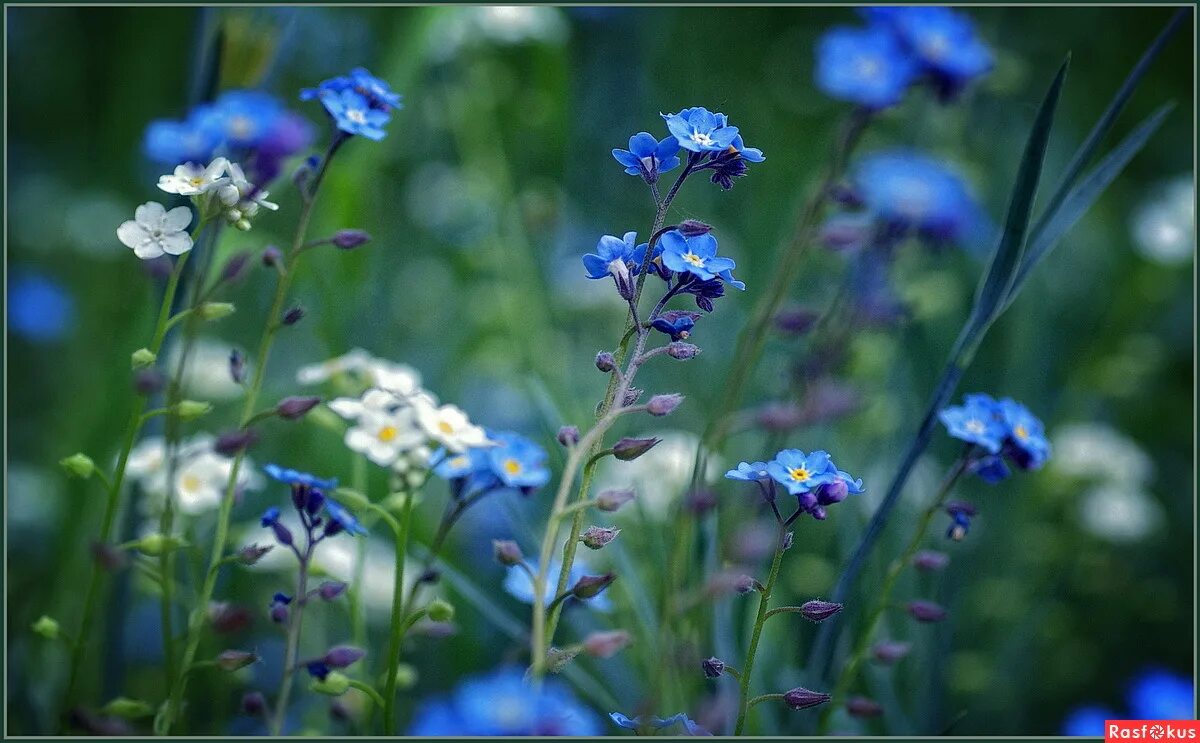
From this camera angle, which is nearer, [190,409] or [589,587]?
[589,587]

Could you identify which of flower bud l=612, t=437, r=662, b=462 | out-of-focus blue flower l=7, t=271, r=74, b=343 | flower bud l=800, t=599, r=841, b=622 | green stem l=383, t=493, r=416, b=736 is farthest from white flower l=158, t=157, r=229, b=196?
out-of-focus blue flower l=7, t=271, r=74, b=343

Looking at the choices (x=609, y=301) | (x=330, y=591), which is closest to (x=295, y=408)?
(x=330, y=591)

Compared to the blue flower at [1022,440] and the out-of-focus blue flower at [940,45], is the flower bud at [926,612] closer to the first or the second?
the blue flower at [1022,440]

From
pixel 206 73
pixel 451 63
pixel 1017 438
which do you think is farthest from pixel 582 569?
pixel 451 63

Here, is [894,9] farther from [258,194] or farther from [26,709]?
[26,709]

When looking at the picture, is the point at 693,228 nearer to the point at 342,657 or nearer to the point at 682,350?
the point at 682,350

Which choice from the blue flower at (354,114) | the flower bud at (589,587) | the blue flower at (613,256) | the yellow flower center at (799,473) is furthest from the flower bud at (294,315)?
the yellow flower center at (799,473)

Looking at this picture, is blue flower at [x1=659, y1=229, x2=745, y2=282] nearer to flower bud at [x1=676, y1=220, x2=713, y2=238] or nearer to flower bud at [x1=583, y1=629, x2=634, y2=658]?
flower bud at [x1=676, y1=220, x2=713, y2=238]

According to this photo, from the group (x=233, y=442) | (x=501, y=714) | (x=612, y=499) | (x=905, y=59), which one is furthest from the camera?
(x=905, y=59)
